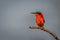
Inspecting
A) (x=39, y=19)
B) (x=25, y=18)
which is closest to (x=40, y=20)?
(x=39, y=19)

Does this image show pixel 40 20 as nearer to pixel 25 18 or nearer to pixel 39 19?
pixel 39 19

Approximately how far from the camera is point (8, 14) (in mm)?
1580

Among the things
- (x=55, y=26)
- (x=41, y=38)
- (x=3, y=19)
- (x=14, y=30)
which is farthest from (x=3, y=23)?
(x=55, y=26)

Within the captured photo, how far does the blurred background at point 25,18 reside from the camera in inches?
61.1

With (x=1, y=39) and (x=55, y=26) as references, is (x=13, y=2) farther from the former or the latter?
(x=55, y=26)

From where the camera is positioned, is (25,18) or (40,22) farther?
(25,18)

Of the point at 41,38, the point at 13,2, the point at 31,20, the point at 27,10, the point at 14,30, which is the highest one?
the point at 13,2

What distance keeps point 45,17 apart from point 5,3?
1.66ft

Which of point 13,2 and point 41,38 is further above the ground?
point 13,2

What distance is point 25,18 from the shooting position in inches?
62.4

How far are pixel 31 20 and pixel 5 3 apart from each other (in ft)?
1.21

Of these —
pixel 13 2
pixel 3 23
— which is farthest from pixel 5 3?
pixel 3 23

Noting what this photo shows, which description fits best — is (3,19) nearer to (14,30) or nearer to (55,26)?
(14,30)

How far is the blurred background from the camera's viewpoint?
5.09ft
